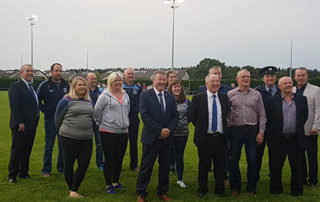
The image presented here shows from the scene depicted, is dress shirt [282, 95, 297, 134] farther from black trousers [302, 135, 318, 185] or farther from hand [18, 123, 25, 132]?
hand [18, 123, 25, 132]

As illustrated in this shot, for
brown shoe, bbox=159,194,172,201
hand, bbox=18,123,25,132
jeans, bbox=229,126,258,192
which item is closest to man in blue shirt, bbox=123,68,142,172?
brown shoe, bbox=159,194,172,201

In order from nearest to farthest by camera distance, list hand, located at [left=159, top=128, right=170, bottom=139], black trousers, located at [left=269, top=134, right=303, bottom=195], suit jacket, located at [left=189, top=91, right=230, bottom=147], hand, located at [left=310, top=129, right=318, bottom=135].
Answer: hand, located at [left=159, top=128, right=170, bottom=139]
suit jacket, located at [left=189, top=91, right=230, bottom=147]
black trousers, located at [left=269, top=134, right=303, bottom=195]
hand, located at [left=310, top=129, right=318, bottom=135]

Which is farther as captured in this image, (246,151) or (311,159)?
(311,159)

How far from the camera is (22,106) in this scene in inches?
228

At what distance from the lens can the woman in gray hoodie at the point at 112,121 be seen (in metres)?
5.21

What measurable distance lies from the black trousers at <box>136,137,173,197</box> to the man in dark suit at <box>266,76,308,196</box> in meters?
1.87

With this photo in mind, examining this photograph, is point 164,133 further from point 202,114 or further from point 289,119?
point 289,119

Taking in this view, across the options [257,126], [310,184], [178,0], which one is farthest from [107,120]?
[178,0]

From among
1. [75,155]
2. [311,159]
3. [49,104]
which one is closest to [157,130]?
[75,155]

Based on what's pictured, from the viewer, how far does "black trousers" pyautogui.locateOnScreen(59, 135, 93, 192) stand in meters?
4.90

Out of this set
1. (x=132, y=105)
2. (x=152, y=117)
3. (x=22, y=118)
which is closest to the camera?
(x=152, y=117)

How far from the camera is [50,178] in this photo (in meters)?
6.12

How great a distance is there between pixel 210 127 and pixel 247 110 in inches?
27.8

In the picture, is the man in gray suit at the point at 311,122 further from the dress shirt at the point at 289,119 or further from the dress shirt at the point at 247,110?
the dress shirt at the point at 247,110
